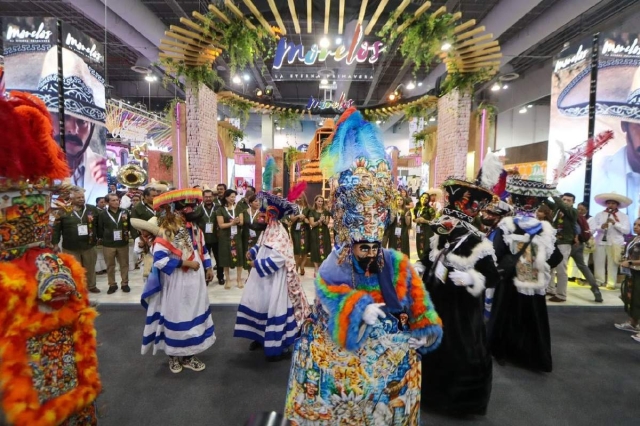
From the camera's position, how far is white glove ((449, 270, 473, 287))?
7.47 ft

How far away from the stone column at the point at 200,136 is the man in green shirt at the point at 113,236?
2159 millimetres

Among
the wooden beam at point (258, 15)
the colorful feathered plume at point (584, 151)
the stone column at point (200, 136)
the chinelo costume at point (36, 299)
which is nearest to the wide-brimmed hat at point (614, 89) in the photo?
the colorful feathered plume at point (584, 151)

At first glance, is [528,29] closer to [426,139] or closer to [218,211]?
[426,139]

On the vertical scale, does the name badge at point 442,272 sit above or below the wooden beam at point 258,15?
below

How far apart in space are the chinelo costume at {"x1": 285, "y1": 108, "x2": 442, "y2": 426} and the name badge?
0.81 metres

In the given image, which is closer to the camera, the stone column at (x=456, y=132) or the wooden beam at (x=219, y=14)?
the wooden beam at (x=219, y=14)

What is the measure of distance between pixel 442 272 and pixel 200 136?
672cm

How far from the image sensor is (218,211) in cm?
605

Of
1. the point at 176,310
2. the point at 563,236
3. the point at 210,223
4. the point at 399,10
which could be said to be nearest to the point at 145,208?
the point at 210,223

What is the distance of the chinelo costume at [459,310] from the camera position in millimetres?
2420

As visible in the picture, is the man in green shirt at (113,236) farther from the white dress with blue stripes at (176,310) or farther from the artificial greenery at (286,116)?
the artificial greenery at (286,116)

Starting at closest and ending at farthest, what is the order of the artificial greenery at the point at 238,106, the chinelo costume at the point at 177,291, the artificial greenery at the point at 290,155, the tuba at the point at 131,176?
the chinelo costume at the point at 177,291 → the tuba at the point at 131,176 → the artificial greenery at the point at 238,106 → the artificial greenery at the point at 290,155

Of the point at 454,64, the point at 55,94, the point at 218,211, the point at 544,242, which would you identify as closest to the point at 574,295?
the point at 544,242

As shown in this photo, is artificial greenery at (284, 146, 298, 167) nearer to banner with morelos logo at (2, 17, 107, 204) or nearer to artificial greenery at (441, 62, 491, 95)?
artificial greenery at (441, 62, 491, 95)
